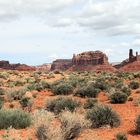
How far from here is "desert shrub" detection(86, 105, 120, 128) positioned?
16.5m

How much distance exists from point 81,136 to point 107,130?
2477 millimetres

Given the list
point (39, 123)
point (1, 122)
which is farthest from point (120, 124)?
point (39, 123)

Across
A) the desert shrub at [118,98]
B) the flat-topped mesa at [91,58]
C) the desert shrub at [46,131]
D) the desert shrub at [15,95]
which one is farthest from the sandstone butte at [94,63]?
the desert shrub at [46,131]

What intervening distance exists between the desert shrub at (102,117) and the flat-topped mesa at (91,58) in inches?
5453

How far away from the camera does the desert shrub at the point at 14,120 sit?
15957 millimetres

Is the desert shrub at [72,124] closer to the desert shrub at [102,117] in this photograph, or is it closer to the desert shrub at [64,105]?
the desert shrub at [102,117]

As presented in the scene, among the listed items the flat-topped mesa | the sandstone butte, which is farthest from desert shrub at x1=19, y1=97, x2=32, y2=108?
the flat-topped mesa

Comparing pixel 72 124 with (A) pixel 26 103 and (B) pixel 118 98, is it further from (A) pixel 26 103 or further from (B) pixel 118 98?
(B) pixel 118 98

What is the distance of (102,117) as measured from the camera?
16672mm

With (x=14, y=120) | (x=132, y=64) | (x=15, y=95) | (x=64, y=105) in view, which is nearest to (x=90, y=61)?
(x=132, y=64)

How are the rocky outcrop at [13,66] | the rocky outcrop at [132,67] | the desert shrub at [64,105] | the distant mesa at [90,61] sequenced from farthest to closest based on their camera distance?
the distant mesa at [90,61] < the rocky outcrop at [13,66] < the rocky outcrop at [132,67] < the desert shrub at [64,105]

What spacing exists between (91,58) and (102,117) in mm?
147023

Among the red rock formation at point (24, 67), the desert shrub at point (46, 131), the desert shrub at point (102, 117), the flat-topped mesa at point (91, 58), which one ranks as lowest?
the desert shrub at point (102, 117)

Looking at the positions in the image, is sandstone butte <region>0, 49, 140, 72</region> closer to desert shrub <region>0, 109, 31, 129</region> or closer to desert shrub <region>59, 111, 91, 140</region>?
desert shrub <region>0, 109, 31, 129</region>
